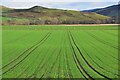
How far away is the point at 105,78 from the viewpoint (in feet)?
51.4

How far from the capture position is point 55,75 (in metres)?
16.3

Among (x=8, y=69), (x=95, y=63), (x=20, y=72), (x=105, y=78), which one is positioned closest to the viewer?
(x=105, y=78)

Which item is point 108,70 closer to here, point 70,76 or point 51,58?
point 70,76

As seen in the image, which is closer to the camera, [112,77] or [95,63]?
[112,77]

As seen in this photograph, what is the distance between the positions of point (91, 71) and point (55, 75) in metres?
2.64

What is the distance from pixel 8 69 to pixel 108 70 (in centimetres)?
635

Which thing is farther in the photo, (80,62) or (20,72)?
(80,62)

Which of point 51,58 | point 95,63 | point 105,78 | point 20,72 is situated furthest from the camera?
point 51,58

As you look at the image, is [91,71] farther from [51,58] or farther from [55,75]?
[51,58]

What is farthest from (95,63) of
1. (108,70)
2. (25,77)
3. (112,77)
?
(25,77)

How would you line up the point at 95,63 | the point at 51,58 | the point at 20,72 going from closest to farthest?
the point at 20,72, the point at 95,63, the point at 51,58

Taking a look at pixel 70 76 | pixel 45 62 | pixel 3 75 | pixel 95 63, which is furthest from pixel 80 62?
pixel 3 75

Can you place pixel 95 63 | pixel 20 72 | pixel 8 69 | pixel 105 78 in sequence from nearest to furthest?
pixel 105 78, pixel 20 72, pixel 8 69, pixel 95 63

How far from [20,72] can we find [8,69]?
1.55m
